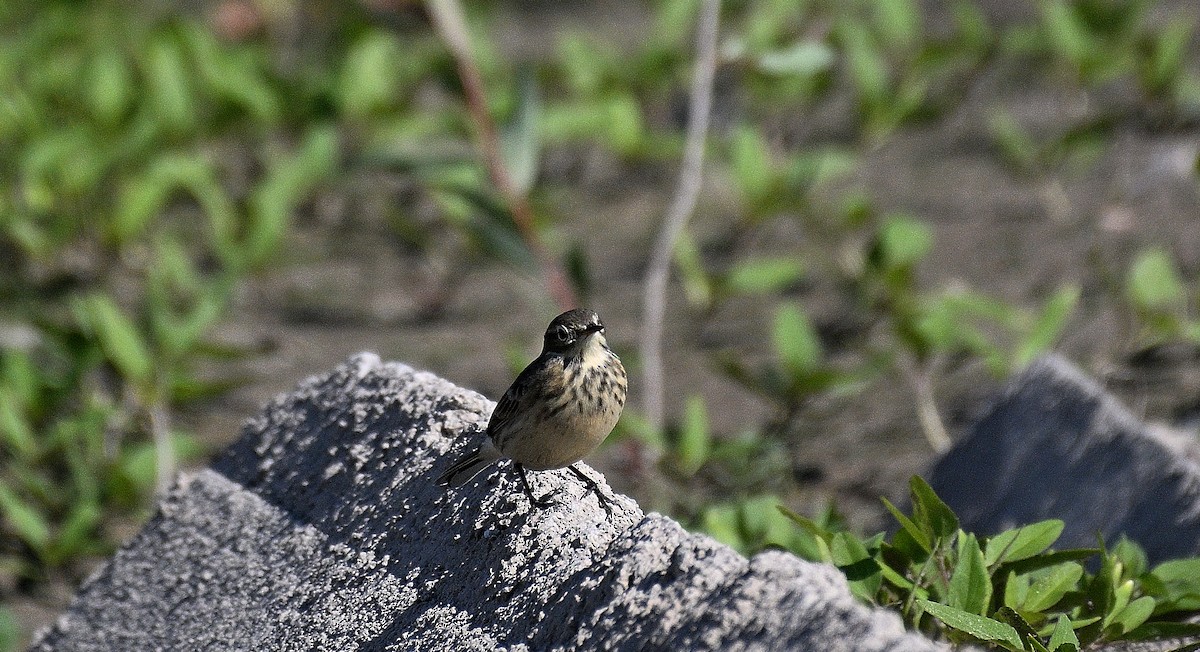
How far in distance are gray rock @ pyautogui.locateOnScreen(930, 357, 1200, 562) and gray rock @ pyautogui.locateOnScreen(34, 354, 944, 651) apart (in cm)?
117

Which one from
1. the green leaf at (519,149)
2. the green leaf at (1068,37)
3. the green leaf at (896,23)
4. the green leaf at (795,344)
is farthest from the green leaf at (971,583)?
the green leaf at (896,23)

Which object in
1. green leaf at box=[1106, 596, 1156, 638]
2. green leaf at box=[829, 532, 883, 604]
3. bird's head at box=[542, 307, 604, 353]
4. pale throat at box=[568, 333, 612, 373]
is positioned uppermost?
bird's head at box=[542, 307, 604, 353]

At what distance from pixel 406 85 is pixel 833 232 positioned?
253 cm

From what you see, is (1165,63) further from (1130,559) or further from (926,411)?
(1130,559)

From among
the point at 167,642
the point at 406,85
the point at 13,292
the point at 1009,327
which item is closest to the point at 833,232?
the point at 1009,327

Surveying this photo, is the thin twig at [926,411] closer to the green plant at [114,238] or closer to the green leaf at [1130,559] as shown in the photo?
the green leaf at [1130,559]

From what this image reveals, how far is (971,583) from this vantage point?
2.20 m

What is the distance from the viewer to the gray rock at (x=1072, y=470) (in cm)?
299

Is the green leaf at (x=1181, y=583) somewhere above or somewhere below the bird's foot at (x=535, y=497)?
below

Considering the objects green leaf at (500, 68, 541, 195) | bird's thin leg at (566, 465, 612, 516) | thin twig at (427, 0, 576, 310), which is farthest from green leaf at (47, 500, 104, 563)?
bird's thin leg at (566, 465, 612, 516)

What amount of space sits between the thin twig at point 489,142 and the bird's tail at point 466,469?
1.87m

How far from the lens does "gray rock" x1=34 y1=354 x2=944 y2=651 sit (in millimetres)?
1922

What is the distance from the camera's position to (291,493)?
2891mm

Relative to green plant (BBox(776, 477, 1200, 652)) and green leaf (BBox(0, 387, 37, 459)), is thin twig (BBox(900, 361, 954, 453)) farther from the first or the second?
green leaf (BBox(0, 387, 37, 459))
